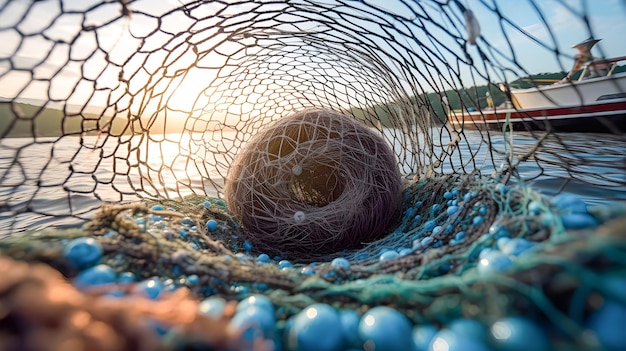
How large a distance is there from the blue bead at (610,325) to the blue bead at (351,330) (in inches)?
12.3

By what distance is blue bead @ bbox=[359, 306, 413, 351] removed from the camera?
51 centimetres

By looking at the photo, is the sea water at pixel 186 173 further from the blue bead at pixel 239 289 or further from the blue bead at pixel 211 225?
the blue bead at pixel 239 289

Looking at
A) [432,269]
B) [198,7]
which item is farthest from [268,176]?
[432,269]

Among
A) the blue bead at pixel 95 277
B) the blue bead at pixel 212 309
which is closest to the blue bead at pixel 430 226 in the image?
the blue bead at pixel 212 309

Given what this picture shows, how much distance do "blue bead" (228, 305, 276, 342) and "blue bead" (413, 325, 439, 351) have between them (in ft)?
0.75

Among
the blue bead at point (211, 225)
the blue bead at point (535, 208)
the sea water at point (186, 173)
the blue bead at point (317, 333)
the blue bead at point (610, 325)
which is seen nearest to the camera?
the blue bead at point (610, 325)

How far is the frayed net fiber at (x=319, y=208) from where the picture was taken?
5.20ft

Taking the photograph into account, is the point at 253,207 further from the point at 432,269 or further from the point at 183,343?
the point at 183,343

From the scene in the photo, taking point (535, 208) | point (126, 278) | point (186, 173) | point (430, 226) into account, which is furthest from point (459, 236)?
point (186, 173)

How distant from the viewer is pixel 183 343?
1.38ft

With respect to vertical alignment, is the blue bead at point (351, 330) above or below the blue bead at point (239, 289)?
above

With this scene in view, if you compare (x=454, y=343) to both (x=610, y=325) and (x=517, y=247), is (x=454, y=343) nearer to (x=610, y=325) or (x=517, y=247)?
(x=610, y=325)

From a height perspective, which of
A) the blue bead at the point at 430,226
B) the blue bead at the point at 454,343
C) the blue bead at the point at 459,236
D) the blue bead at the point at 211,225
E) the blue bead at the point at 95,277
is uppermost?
the blue bead at the point at 95,277

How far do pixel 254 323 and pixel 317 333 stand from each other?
0.32 feet
